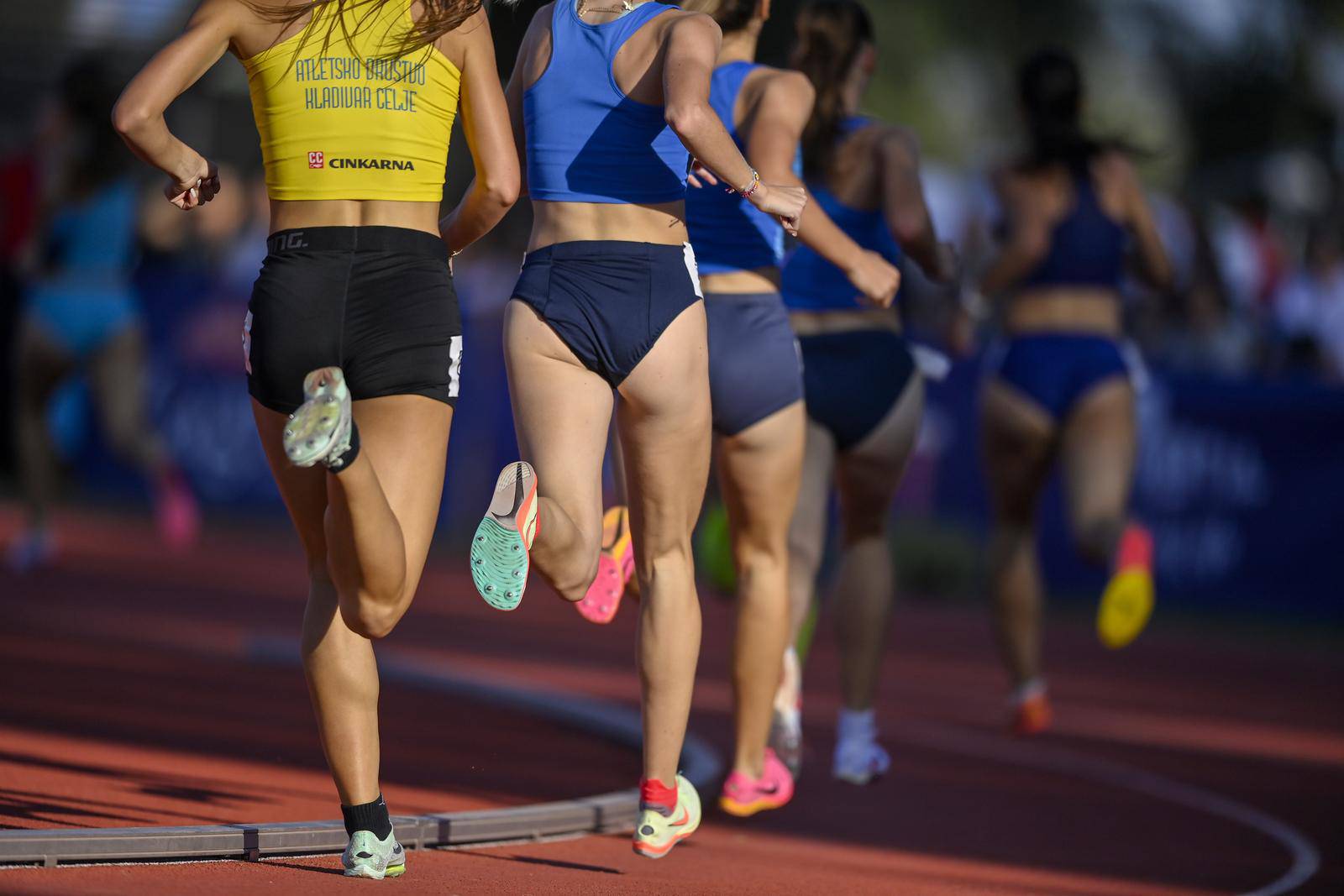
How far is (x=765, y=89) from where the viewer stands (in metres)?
6.12

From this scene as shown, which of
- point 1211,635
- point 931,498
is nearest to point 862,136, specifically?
point 1211,635

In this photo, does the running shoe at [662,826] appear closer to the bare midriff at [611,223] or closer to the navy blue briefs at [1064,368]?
the bare midriff at [611,223]

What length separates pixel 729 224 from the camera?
20.6 feet

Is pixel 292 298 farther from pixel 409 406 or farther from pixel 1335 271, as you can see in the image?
pixel 1335 271

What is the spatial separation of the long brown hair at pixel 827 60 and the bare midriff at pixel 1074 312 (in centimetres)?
168

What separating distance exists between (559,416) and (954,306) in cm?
454

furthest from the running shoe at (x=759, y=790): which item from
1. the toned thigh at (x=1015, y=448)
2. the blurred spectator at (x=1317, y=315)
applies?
the blurred spectator at (x=1317, y=315)

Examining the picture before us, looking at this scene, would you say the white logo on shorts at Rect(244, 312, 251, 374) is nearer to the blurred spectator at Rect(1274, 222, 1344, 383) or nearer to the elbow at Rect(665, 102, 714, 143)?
the elbow at Rect(665, 102, 714, 143)

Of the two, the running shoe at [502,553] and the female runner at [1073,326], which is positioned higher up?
the female runner at [1073,326]

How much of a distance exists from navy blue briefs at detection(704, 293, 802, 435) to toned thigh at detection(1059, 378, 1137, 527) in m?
2.36

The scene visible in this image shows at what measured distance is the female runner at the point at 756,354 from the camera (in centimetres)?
603

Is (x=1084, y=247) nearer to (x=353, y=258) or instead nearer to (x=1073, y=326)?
(x=1073, y=326)

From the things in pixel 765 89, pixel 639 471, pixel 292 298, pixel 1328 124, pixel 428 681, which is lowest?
pixel 428 681

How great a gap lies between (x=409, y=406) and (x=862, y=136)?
8.79 ft
